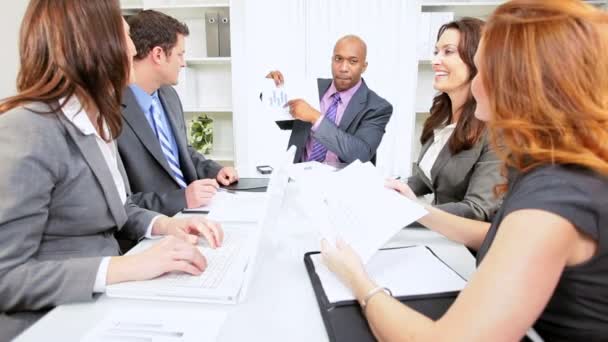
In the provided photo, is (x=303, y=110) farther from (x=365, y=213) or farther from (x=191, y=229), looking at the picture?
(x=365, y=213)

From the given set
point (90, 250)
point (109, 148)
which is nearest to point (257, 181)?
point (109, 148)

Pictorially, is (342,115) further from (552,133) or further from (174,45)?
(552,133)

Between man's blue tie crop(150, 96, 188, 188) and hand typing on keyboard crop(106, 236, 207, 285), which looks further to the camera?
man's blue tie crop(150, 96, 188, 188)

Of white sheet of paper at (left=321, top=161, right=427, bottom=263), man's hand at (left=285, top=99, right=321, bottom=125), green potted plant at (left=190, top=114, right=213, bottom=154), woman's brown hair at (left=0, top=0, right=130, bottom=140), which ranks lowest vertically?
green potted plant at (left=190, top=114, right=213, bottom=154)

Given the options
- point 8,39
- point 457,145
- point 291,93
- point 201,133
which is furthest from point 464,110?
point 8,39

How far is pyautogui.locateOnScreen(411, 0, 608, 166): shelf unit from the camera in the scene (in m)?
2.87

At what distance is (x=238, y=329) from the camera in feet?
2.25

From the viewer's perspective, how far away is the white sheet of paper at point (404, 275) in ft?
2.58

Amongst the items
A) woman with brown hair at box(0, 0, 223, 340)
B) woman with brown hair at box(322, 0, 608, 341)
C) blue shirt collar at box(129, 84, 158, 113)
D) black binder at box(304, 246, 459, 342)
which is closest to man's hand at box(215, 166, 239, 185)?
blue shirt collar at box(129, 84, 158, 113)

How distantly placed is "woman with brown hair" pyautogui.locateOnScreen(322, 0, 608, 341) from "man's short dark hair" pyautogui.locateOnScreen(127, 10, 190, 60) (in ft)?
4.75

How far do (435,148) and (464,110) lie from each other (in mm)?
217

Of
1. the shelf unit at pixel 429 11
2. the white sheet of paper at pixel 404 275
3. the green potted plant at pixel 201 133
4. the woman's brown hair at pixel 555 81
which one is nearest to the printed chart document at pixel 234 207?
the white sheet of paper at pixel 404 275

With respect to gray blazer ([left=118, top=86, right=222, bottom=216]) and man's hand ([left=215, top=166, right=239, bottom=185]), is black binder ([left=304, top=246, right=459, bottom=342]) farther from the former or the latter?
man's hand ([left=215, top=166, right=239, bottom=185])

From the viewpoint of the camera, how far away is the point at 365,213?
838 millimetres
